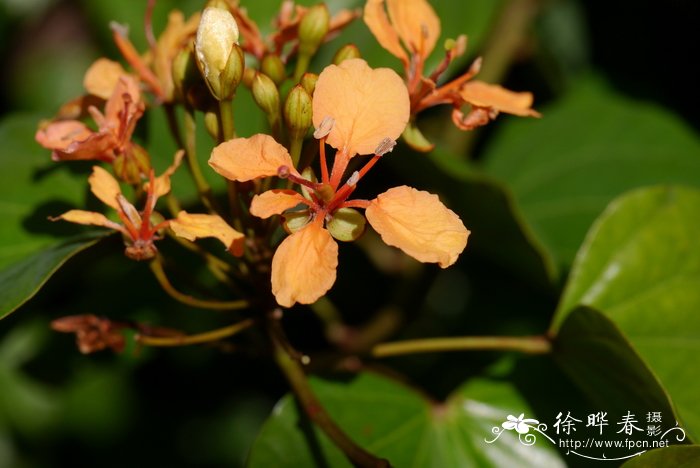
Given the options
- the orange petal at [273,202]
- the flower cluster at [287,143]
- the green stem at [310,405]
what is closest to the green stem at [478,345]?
the green stem at [310,405]

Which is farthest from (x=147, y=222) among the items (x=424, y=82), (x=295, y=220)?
(x=424, y=82)

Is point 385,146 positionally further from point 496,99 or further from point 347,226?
point 496,99

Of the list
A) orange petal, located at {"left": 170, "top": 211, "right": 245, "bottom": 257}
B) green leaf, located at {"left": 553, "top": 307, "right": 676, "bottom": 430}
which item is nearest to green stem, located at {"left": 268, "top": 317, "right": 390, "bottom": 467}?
orange petal, located at {"left": 170, "top": 211, "right": 245, "bottom": 257}

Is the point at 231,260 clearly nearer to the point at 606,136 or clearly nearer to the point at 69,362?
the point at 69,362

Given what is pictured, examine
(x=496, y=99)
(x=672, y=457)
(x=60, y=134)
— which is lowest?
(x=672, y=457)

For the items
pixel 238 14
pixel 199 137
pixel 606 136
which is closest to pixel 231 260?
pixel 199 137

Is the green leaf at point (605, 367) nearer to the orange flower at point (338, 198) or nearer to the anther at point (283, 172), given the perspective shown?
the orange flower at point (338, 198)
